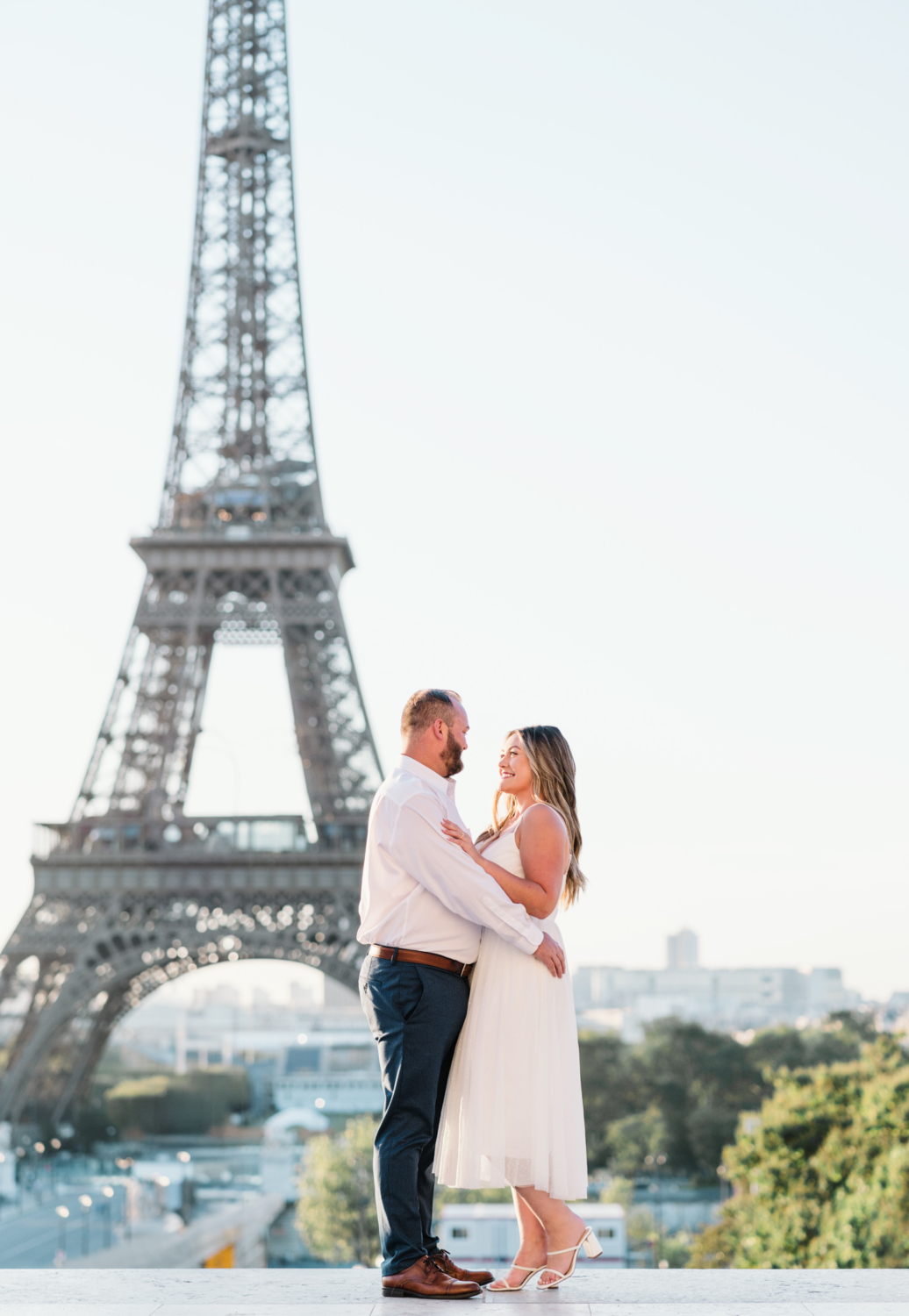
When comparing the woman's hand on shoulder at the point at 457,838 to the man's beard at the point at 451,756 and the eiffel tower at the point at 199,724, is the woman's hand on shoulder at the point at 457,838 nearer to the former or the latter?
the man's beard at the point at 451,756

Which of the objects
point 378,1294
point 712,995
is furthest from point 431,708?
point 712,995

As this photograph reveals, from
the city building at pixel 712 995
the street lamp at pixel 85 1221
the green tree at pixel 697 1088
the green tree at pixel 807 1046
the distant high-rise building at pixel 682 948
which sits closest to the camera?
the street lamp at pixel 85 1221

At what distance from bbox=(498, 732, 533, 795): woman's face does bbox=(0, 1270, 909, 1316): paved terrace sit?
185 cm

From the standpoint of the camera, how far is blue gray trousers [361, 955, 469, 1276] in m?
5.23

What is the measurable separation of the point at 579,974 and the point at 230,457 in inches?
4230

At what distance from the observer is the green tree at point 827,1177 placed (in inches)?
711

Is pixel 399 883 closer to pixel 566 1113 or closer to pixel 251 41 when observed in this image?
A: pixel 566 1113

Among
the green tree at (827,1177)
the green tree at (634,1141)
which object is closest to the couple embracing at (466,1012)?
the green tree at (827,1177)

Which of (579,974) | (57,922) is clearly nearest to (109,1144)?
(57,922)

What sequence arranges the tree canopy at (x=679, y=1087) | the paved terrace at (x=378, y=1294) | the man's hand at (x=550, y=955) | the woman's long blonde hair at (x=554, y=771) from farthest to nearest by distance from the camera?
1. the tree canopy at (x=679, y=1087)
2. the woman's long blonde hair at (x=554, y=771)
3. the man's hand at (x=550, y=955)
4. the paved terrace at (x=378, y=1294)

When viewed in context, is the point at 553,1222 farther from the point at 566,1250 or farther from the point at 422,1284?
the point at 422,1284

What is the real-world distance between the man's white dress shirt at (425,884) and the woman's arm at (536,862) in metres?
0.06

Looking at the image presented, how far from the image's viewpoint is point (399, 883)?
5.38m

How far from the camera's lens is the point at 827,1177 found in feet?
71.3
